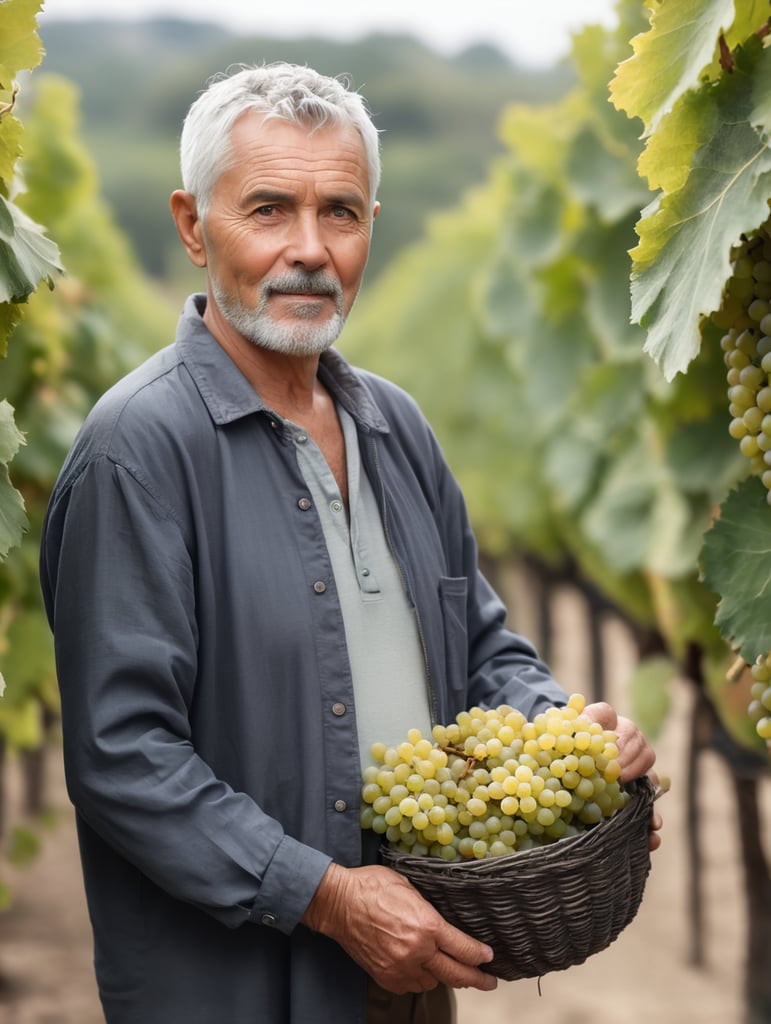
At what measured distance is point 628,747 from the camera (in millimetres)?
2600

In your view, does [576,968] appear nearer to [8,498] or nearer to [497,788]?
[497,788]

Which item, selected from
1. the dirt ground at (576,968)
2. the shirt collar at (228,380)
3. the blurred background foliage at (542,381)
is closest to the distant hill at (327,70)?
the blurred background foliage at (542,381)

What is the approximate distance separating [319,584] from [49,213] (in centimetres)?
496

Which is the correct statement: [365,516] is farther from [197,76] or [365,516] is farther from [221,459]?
[197,76]

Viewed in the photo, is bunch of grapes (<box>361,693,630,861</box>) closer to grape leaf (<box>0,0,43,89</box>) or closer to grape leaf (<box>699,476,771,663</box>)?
grape leaf (<box>699,476,771,663</box>)

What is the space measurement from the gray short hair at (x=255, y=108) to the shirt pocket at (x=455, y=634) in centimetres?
83

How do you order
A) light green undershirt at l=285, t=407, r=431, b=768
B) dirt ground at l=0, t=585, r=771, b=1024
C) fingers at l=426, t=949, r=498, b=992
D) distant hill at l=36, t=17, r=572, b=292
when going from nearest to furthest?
fingers at l=426, t=949, r=498, b=992
light green undershirt at l=285, t=407, r=431, b=768
dirt ground at l=0, t=585, r=771, b=1024
distant hill at l=36, t=17, r=572, b=292

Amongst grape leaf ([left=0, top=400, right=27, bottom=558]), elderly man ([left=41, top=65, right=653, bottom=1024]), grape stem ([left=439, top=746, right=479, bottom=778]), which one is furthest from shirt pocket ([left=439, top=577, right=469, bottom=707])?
grape leaf ([left=0, top=400, right=27, bottom=558])

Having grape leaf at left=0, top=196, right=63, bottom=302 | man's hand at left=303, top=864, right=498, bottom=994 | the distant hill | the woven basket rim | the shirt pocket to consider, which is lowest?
man's hand at left=303, top=864, right=498, bottom=994

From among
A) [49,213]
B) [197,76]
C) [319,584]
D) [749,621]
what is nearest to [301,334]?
[319,584]

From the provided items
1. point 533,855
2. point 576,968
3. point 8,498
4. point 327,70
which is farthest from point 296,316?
point 327,70

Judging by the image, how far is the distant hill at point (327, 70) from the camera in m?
72.3

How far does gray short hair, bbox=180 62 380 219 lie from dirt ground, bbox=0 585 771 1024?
468 centimetres

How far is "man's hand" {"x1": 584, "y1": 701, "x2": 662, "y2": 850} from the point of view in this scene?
258 cm
